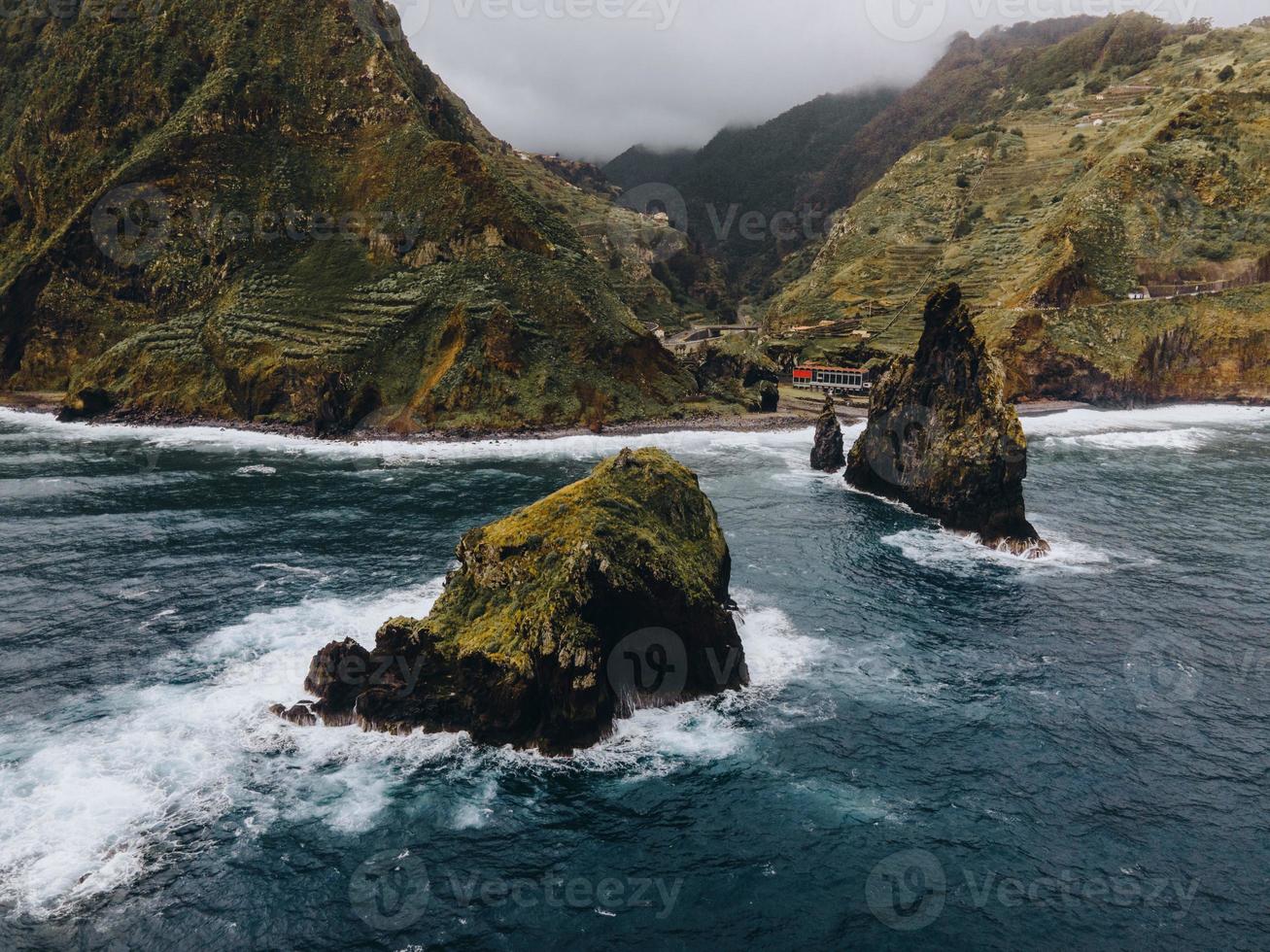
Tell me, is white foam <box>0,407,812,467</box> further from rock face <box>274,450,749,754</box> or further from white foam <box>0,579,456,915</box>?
rock face <box>274,450,749,754</box>

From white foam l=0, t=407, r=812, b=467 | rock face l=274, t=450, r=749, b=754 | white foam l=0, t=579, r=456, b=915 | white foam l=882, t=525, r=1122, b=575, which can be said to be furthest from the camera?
white foam l=0, t=407, r=812, b=467

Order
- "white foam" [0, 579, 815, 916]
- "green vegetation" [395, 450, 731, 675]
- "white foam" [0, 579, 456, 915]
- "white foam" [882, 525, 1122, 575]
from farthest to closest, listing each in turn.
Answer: "white foam" [882, 525, 1122, 575], "green vegetation" [395, 450, 731, 675], "white foam" [0, 579, 815, 916], "white foam" [0, 579, 456, 915]

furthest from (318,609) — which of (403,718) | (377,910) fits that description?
(377,910)

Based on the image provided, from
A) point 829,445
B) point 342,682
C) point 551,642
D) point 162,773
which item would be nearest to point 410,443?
point 829,445

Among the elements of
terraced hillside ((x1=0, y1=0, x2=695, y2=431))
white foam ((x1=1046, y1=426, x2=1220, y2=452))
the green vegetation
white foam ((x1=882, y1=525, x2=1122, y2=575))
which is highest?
terraced hillside ((x1=0, y1=0, x2=695, y2=431))

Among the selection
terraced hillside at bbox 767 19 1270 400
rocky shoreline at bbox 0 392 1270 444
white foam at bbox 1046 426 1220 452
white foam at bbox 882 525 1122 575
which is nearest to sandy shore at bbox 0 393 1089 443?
rocky shoreline at bbox 0 392 1270 444

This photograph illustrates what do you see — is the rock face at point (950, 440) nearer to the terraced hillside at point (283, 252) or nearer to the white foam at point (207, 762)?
the white foam at point (207, 762)

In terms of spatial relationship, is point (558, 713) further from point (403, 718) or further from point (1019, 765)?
point (1019, 765)
